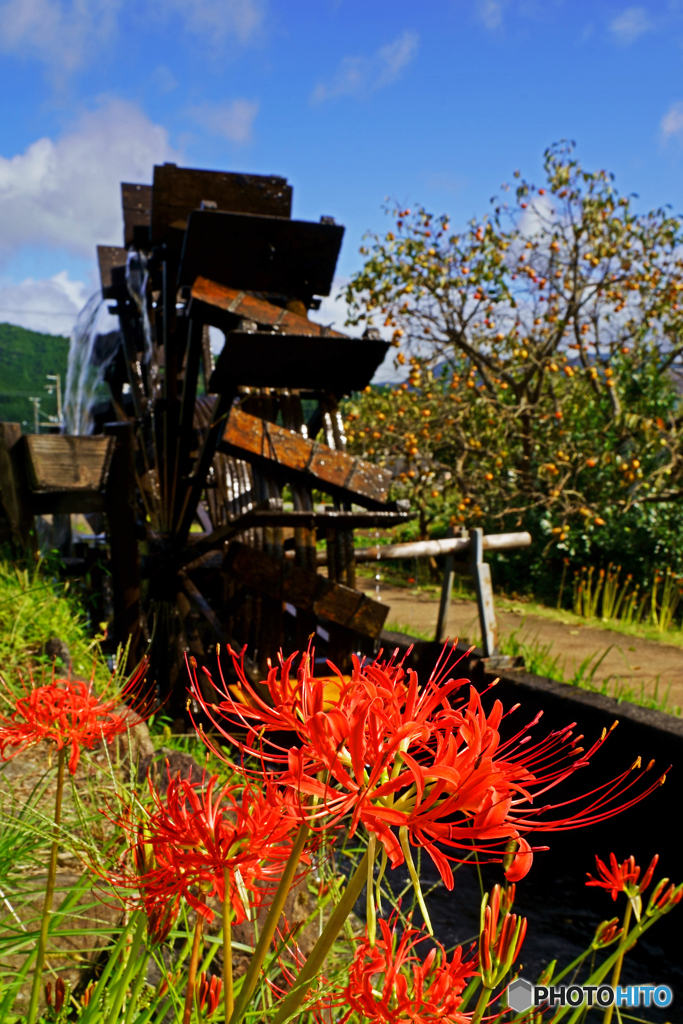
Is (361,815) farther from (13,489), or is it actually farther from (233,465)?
(233,465)

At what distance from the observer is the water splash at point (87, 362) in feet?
28.4

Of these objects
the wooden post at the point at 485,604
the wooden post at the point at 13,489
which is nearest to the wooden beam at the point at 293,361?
the wooden post at the point at 13,489

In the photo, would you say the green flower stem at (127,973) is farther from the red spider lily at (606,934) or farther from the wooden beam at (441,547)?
the wooden beam at (441,547)

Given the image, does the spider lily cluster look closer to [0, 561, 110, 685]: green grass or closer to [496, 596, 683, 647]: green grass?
[0, 561, 110, 685]: green grass

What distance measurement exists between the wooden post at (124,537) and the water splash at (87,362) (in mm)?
4378

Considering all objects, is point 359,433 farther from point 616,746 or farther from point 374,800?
point 374,800

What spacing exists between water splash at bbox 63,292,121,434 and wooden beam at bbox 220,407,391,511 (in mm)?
4303

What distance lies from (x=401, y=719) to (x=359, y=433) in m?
10.1

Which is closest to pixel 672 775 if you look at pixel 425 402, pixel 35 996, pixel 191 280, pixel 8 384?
pixel 35 996

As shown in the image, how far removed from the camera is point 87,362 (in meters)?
9.48

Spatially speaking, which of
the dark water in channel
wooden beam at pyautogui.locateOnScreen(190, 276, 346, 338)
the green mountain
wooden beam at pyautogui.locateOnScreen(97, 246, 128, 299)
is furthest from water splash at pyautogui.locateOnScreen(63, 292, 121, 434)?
the green mountain

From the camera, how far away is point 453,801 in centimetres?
50

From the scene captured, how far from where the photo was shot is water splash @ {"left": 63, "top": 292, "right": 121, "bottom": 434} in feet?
28.4

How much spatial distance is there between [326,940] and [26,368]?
312 feet
